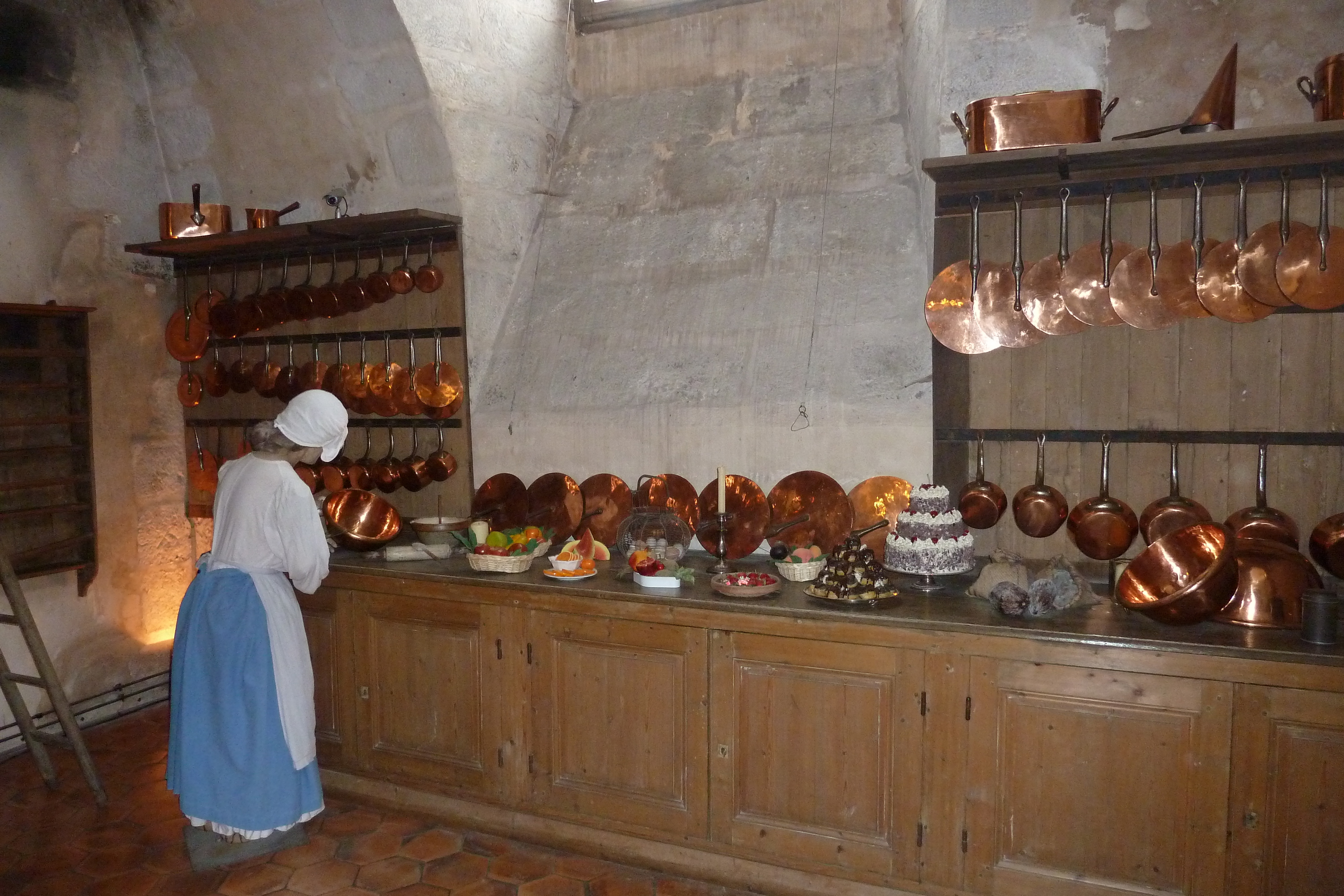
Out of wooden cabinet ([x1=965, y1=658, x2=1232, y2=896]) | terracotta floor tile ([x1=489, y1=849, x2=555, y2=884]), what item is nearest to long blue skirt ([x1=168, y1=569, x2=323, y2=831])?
terracotta floor tile ([x1=489, y1=849, x2=555, y2=884])

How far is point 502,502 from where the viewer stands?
3.70m

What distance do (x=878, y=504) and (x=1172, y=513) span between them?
2.84 ft

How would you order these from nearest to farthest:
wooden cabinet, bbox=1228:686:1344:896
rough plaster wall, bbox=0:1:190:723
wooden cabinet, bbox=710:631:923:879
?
wooden cabinet, bbox=1228:686:1344:896
wooden cabinet, bbox=710:631:923:879
rough plaster wall, bbox=0:1:190:723

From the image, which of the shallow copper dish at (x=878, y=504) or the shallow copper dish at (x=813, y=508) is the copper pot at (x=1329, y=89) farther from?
the shallow copper dish at (x=813, y=508)

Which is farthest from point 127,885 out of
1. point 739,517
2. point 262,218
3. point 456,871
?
point 262,218

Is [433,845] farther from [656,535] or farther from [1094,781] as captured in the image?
[1094,781]

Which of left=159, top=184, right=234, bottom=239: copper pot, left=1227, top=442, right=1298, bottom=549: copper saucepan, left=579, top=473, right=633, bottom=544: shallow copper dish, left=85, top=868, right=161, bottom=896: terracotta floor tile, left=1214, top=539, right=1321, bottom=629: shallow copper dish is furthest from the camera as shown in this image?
left=159, top=184, right=234, bottom=239: copper pot

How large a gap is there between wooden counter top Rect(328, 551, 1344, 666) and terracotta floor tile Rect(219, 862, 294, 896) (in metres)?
0.95

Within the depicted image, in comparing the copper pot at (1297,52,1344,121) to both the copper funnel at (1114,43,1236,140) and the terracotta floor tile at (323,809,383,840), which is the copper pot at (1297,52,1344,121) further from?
the terracotta floor tile at (323,809,383,840)

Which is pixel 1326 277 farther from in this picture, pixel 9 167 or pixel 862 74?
pixel 9 167

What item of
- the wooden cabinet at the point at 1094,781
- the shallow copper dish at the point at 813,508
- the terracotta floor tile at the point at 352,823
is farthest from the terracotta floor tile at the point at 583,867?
the shallow copper dish at the point at 813,508

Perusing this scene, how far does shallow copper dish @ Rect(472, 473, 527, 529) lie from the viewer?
3.66 metres

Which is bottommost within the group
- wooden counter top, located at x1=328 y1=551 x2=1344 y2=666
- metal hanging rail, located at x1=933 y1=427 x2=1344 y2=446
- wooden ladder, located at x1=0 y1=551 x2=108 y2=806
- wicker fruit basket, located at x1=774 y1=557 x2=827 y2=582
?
wooden ladder, located at x1=0 y1=551 x2=108 y2=806

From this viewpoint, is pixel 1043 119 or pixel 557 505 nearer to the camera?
pixel 1043 119
